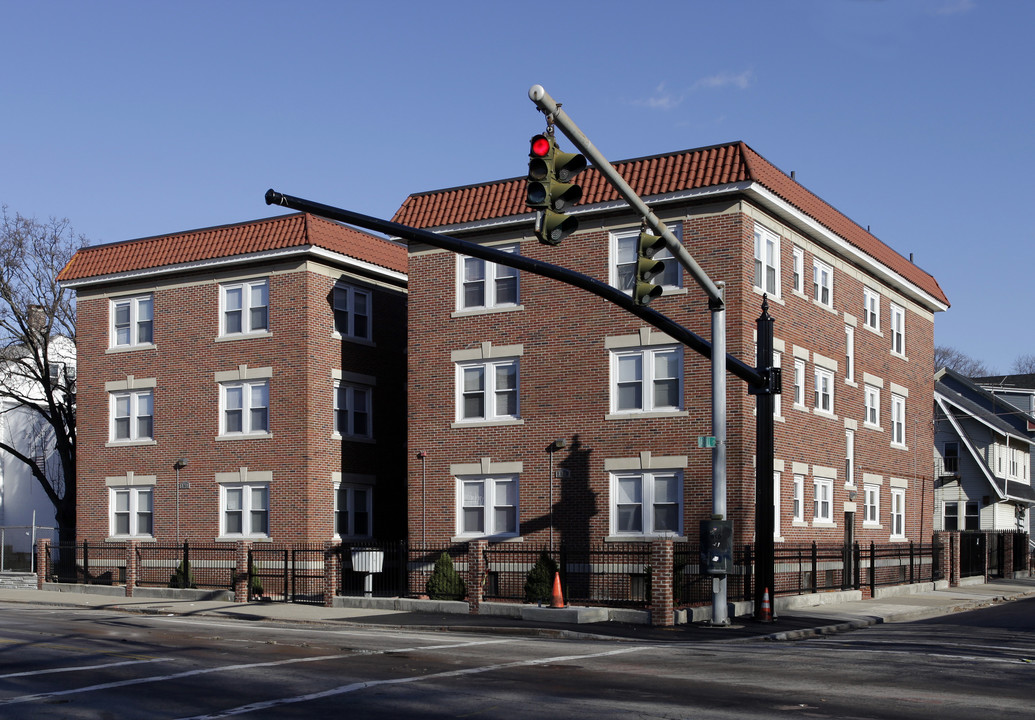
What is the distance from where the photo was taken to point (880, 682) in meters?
14.7

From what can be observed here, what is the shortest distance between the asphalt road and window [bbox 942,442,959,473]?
115 ft

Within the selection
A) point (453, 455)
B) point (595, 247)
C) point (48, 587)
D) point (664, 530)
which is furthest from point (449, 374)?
point (48, 587)

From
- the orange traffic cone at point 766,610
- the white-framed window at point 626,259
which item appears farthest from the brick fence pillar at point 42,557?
the orange traffic cone at point 766,610

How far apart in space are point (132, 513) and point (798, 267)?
69.5 feet

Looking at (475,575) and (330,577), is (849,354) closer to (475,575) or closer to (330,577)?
(475,575)

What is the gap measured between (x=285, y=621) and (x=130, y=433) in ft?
44.7

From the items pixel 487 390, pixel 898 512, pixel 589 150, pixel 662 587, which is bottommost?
pixel 662 587

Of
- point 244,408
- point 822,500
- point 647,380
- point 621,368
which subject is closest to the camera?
point 647,380

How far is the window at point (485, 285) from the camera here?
31078 mm

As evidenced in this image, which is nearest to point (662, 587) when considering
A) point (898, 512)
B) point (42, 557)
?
point (898, 512)

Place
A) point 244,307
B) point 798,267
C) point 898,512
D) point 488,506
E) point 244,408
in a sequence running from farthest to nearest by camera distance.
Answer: point 898,512
point 244,307
point 244,408
point 798,267
point 488,506

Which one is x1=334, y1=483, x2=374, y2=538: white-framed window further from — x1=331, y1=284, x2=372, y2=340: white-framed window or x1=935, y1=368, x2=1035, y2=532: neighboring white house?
x1=935, y1=368, x2=1035, y2=532: neighboring white house

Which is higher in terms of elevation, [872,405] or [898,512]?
[872,405]

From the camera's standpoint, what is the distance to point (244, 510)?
34500mm
